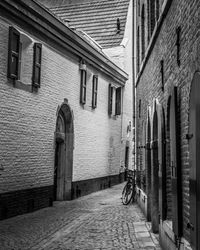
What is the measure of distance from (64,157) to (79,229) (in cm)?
651

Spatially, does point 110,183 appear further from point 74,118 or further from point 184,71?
point 184,71

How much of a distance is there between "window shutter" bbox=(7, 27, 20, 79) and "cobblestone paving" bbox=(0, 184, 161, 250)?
3791mm

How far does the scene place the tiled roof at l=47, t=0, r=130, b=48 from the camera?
83.9 ft

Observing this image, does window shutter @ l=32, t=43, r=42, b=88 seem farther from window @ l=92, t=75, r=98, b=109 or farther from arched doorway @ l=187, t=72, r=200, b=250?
arched doorway @ l=187, t=72, r=200, b=250

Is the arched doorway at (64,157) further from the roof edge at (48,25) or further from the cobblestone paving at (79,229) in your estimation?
the roof edge at (48,25)

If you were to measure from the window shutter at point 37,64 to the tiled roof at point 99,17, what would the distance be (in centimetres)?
1299

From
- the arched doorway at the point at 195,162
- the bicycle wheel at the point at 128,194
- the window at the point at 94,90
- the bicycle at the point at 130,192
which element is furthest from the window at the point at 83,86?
the arched doorway at the point at 195,162

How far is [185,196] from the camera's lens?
559 centimetres

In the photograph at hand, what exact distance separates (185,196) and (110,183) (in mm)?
16433

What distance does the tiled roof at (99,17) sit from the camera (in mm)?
25578

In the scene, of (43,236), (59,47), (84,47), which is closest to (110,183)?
(84,47)

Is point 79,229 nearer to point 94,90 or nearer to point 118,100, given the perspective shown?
point 94,90

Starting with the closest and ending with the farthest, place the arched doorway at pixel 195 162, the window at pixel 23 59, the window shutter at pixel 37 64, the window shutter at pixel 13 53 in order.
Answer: the arched doorway at pixel 195 162, the window shutter at pixel 13 53, the window at pixel 23 59, the window shutter at pixel 37 64

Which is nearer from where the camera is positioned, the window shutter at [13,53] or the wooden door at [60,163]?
the window shutter at [13,53]
